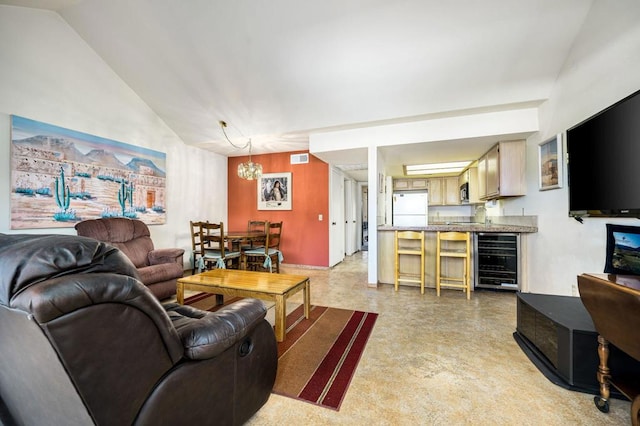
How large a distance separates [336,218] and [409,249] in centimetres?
193

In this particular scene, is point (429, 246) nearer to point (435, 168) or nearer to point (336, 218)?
point (336, 218)

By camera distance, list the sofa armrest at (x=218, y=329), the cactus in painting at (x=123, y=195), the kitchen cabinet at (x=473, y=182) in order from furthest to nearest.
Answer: the kitchen cabinet at (x=473, y=182) < the cactus in painting at (x=123, y=195) < the sofa armrest at (x=218, y=329)

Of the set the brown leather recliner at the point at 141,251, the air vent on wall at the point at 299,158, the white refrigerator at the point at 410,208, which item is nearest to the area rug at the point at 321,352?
the brown leather recliner at the point at 141,251

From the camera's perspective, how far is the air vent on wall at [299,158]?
5285 mm

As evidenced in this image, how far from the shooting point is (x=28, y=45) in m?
2.72

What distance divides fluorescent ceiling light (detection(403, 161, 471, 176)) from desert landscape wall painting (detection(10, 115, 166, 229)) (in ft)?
15.7

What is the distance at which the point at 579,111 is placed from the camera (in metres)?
2.38

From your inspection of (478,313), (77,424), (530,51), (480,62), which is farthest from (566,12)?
(77,424)

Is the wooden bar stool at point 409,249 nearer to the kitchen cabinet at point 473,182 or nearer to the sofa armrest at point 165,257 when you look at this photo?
the kitchen cabinet at point 473,182

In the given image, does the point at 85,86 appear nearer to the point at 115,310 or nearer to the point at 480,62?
the point at 115,310

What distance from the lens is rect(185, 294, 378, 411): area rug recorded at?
62.9 inches

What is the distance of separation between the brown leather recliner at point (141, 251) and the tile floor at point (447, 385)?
2.16 meters

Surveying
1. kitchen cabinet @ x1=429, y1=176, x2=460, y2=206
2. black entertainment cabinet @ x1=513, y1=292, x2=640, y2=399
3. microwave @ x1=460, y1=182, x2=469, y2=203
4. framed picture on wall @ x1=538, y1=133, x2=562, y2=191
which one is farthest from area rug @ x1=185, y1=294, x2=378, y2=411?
kitchen cabinet @ x1=429, y1=176, x2=460, y2=206

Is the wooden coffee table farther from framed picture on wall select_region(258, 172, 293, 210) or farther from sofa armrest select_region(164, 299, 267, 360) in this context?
framed picture on wall select_region(258, 172, 293, 210)
